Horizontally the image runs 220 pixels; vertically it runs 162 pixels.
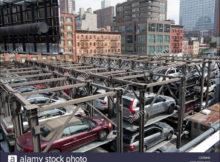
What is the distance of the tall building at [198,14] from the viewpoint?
143000 mm

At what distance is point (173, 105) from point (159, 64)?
22.4 feet

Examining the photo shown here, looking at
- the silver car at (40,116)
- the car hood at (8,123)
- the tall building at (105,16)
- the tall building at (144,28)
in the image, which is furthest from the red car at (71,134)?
the tall building at (105,16)

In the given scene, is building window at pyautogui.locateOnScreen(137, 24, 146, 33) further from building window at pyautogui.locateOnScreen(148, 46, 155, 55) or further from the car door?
the car door

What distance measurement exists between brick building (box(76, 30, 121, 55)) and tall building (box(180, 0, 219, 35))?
9145cm

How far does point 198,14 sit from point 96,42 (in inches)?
4961

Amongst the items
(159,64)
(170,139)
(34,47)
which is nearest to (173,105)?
(170,139)

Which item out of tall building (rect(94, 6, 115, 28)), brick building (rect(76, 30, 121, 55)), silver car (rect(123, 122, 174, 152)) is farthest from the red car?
tall building (rect(94, 6, 115, 28))

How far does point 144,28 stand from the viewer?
65.6m

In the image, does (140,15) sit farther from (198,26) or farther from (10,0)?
(198,26)

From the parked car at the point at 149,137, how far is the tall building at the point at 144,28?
4849 centimetres

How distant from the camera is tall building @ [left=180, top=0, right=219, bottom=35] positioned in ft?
469

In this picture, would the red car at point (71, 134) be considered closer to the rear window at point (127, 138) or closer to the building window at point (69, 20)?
the rear window at point (127, 138)

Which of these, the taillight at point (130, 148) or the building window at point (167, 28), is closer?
the taillight at point (130, 148)

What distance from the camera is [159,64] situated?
16344 mm
